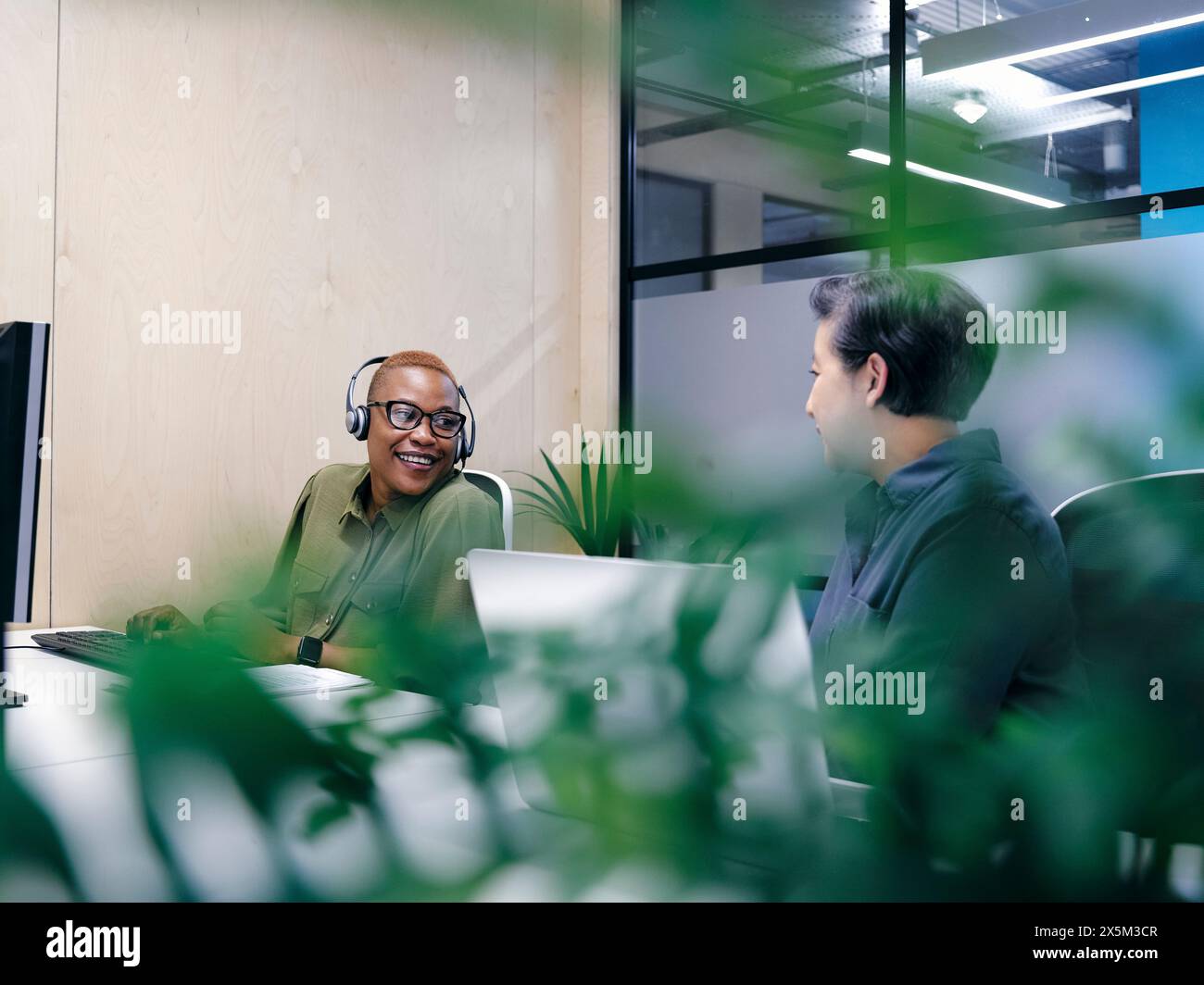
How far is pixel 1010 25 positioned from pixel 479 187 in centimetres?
143

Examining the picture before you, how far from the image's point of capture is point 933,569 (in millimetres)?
225

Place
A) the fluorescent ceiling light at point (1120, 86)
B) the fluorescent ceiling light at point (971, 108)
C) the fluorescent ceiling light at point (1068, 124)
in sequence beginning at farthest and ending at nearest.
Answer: the fluorescent ceiling light at point (971, 108) → the fluorescent ceiling light at point (1068, 124) → the fluorescent ceiling light at point (1120, 86)

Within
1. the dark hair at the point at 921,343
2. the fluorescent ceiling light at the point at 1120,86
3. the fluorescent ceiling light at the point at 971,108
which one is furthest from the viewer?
the fluorescent ceiling light at the point at 971,108

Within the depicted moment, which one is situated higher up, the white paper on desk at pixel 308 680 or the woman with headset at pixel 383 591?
the woman with headset at pixel 383 591

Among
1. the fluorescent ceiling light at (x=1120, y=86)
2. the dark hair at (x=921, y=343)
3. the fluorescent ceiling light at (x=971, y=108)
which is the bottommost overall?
the dark hair at (x=921, y=343)

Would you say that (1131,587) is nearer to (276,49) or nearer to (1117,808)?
(1117,808)

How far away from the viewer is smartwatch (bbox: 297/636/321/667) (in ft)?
0.77

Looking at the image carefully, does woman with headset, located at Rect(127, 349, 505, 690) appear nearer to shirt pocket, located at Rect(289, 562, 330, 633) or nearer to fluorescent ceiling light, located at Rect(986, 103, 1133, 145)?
shirt pocket, located at Rect(289, 562, 330, 633)

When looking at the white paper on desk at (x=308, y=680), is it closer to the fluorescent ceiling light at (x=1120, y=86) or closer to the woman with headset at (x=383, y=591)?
the woman with headset at (x=383, y=591)

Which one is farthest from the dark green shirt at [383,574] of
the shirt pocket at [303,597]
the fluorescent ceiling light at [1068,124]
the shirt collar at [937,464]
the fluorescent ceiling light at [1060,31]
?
the fluorescent ceiling light at [1060,31]

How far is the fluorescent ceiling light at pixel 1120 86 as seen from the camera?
82.4 inches

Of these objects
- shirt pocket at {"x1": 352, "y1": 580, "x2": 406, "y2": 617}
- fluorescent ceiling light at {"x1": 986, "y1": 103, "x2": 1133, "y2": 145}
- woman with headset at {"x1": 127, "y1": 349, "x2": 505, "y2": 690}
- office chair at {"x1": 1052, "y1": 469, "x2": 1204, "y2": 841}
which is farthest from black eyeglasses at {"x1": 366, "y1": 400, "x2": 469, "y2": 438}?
fluorescent ceiling light at {"x1": 986, "y1": 103, "x2": 1133, "y2": 145}

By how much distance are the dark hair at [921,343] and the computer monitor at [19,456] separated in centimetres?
24
